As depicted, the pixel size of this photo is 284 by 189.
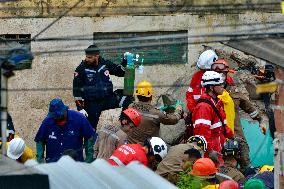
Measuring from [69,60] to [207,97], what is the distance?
17.6ft

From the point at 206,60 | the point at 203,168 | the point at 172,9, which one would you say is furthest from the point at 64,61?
the point at 203,168

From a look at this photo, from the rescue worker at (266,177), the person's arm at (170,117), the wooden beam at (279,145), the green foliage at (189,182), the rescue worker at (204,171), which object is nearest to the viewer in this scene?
the wooden beam at (279,145)

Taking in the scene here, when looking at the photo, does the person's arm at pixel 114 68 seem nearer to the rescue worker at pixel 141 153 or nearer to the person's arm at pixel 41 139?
the person's arm at pixel 41 139

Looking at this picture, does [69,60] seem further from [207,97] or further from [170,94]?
[207,97]

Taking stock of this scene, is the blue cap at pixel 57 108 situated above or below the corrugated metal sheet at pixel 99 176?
above

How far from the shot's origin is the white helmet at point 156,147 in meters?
16.8

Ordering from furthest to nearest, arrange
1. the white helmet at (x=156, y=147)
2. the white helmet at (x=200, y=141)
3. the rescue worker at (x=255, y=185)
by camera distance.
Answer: the white helmet at (x=200, y=141), the white helmet at (x=156, y=147), the rescue worker at (x=255, y=185)

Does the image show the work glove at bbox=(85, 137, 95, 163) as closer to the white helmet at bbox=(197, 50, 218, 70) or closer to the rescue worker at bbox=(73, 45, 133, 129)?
the rescue worker at bbox=(73, 45, 133, 129)

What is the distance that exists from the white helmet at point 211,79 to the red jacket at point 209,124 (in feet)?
0.63

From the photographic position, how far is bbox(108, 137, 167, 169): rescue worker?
53.5ft

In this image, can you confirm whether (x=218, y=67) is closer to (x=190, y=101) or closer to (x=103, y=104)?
(x=190, y=101)

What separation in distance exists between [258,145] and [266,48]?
493cm

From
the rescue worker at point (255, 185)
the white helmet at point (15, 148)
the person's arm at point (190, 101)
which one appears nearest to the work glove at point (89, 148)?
the white helmet at point (15, 148)

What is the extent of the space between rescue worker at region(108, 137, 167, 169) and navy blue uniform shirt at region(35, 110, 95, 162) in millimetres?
1084
